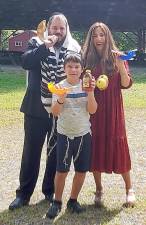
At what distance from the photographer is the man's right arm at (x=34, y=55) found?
14.3 feet

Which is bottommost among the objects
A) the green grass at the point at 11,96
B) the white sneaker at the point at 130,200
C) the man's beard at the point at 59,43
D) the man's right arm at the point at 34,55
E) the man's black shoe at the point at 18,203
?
the green grass at the point at 11,96

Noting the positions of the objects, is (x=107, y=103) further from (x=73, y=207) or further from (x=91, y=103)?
(x=73, y=207)

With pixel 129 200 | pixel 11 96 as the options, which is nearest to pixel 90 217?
pixel 129 200

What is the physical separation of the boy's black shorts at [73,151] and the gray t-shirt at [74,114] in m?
0.05

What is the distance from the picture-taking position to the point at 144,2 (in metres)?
23.8

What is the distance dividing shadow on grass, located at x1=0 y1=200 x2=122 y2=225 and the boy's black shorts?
44 cm

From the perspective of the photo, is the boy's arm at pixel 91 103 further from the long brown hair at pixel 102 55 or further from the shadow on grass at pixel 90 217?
the shadow on grass at pixel 90 217

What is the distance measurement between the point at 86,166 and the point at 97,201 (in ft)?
1.88

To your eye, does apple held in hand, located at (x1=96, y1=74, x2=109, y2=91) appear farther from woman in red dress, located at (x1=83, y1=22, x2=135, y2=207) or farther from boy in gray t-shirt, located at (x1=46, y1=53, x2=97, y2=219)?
woman in red dress, located at (x1=83, y1=22, x2=135, y2=207)

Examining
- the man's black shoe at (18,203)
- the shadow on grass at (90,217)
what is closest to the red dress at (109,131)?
the shadow on grass at (90,217)

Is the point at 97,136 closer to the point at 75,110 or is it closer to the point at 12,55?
the point at 75,110

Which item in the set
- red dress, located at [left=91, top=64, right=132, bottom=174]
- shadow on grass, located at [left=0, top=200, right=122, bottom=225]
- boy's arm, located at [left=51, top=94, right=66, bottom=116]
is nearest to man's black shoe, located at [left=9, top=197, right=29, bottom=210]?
shadow on grass, located at [left=0, top=200, right=122, bottom=225]

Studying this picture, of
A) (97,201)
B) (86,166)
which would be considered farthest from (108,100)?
(97,201)

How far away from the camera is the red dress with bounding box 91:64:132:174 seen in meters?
4.67
